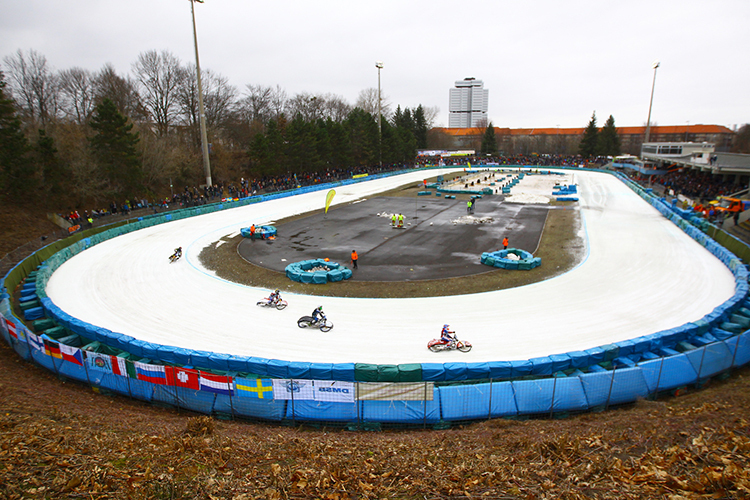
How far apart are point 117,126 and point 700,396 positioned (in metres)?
50.6

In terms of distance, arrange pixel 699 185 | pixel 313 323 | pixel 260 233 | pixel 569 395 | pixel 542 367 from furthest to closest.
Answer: pixel 699 185 < pixel 260 233 < pixel 313 323 < pixel 542 367 < pixel 569 395

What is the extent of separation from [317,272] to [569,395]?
48.8 feet

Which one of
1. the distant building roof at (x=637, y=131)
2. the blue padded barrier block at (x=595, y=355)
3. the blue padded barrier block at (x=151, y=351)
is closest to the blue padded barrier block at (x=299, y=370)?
the blue padded barrier block at (x=151, y=351)

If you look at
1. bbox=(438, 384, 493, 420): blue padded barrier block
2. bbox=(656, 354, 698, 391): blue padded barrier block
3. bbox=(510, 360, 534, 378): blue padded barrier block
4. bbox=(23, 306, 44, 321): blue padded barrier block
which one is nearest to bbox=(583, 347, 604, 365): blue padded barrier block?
bbox=(656, 354, 698, 391): blue padded barrier block

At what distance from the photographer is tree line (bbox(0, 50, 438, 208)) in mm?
40375

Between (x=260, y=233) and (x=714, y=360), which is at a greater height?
(x=260, y=233)

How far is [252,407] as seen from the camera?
39.5 feet

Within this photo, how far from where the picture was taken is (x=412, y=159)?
110812 mm

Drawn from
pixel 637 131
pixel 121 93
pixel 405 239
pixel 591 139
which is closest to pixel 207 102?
pixel 121 93

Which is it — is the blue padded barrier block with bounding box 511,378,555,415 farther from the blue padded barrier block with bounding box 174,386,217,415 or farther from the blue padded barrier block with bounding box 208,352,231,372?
the blue padded barrier block with bounding box 208,352,231,372

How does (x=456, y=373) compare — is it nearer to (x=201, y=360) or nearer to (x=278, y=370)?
(x=278, y=370)

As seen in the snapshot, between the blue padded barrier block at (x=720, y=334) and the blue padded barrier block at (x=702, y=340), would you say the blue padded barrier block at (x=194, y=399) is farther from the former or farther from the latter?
the blue padded barrier block at (x=720, y=334)

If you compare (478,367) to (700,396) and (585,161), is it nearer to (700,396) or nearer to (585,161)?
(700,396)

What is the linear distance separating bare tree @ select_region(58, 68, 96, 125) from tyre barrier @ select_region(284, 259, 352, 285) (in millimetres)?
55824
